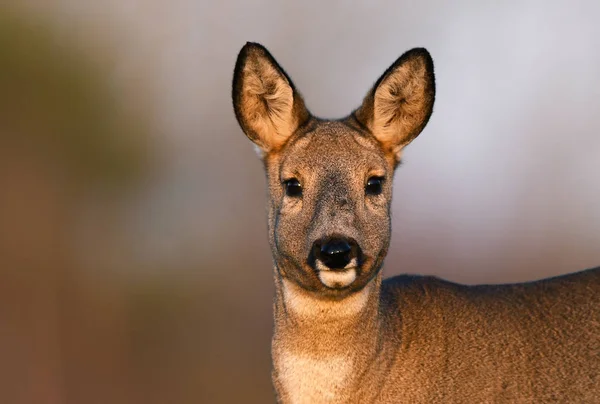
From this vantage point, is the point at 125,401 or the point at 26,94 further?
the point at 26,94

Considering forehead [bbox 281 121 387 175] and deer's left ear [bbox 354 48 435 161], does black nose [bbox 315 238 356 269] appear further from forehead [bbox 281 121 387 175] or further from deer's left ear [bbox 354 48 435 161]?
deer's left ear [bbox 354 48 435 161]

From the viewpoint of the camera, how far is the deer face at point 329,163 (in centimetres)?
548

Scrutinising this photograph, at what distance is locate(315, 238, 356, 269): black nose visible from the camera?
5309 mm

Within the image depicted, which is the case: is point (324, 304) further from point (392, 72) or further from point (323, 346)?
point (392, 72)

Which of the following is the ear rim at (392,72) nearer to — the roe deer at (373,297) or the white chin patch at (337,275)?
the roe deer at (373,297)

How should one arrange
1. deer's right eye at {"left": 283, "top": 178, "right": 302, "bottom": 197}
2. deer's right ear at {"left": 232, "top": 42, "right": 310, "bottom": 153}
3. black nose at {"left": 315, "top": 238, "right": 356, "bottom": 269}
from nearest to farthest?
black nose at {"left": 315, "top": 238, "right": 356, "bottom": 269} → deer's right eye at {"left": 283, "top": 178, "right": 302, "bottom": 197} → deer's right ear at {"left": 232, "top": 42, "right": 310, "bottom": 153}

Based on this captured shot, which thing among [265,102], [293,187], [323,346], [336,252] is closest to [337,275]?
[336,252]

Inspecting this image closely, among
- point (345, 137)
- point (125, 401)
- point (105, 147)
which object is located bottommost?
point (125, 401)

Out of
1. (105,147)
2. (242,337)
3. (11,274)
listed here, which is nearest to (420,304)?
(242,337)

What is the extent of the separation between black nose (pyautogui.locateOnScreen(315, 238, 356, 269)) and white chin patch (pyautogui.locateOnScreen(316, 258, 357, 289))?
0.03 m

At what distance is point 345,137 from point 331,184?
468 millimetres

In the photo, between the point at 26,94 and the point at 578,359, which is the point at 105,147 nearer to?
the point at 26,94

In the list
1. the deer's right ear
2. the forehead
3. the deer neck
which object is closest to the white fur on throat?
the deer neck

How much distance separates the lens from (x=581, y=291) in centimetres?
636
